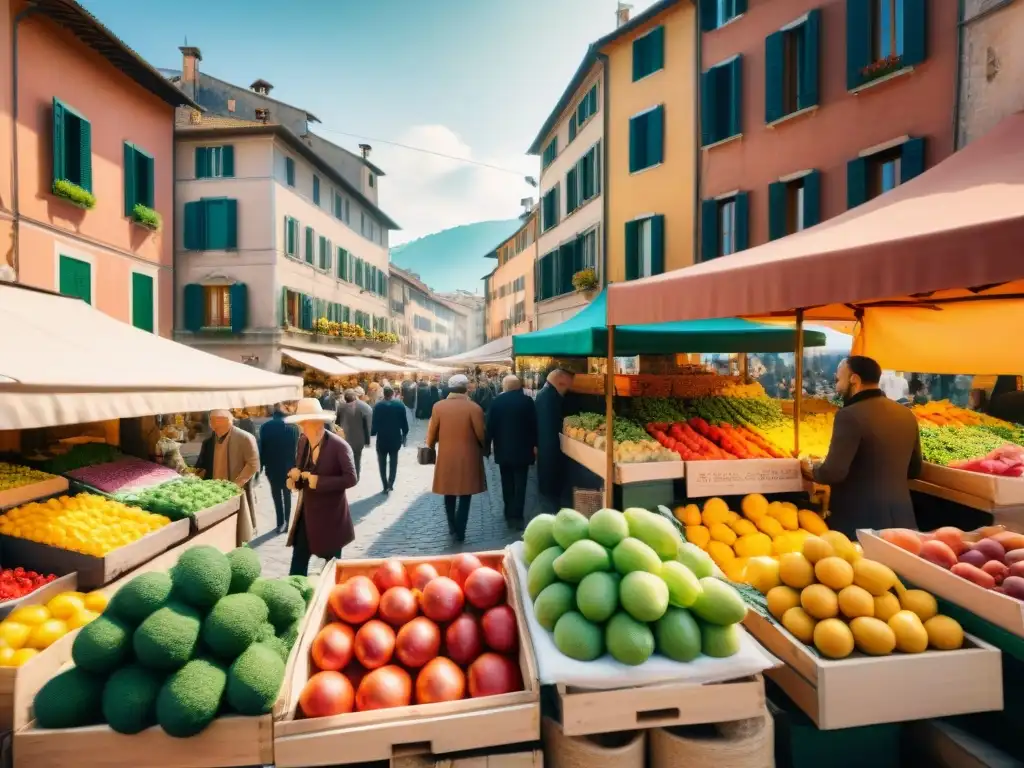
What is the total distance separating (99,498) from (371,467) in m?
7.65

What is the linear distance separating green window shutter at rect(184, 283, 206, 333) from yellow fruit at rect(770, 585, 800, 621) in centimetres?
2193

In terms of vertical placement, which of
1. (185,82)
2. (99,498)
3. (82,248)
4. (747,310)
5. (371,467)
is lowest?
(371,467)

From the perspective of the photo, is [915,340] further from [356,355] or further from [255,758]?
[356,355]

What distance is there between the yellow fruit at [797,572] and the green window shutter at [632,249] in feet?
40.8

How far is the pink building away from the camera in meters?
9.59

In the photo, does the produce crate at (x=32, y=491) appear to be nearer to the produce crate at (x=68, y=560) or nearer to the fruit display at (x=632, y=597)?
the produce crate at (x=68, y=560)

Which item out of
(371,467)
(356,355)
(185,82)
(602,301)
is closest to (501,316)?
(356,355)

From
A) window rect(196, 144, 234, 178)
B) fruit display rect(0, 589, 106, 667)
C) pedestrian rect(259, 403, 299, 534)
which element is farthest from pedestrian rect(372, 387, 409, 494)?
window rect(196, 144, 234, 178)

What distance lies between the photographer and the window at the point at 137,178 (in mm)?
12828

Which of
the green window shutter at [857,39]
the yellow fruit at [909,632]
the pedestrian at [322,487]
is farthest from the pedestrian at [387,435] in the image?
the green window shutter at [857,39]

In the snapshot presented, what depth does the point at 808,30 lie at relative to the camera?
10.2m

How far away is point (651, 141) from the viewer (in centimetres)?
1368

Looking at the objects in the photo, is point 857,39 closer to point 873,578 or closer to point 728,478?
point 728,478

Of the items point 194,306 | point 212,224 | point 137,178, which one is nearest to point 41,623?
point 137,178
